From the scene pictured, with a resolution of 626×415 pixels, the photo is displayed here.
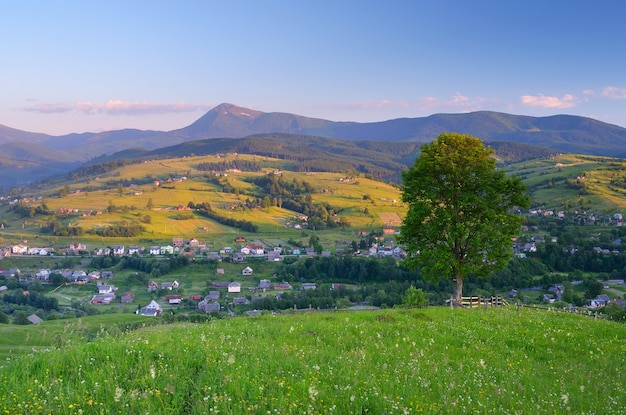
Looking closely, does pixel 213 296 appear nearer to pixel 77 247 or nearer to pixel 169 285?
pixel 169 285

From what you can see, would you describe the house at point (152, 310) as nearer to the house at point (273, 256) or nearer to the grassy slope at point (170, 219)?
the house at point (273, 256)

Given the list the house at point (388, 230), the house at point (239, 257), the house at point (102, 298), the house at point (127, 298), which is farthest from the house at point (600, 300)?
the house at point (388, 230)

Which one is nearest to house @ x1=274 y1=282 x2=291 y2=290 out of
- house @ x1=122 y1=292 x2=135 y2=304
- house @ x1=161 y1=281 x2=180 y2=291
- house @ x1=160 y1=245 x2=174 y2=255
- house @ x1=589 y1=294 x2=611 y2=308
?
house @ x1=161 y1=281 x2=180 y2=291

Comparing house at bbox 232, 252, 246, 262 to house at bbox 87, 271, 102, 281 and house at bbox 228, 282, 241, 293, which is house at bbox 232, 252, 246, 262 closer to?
house at bbox 228, 282, 241, 293

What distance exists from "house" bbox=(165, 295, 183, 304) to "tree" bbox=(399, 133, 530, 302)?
6057 centimetres

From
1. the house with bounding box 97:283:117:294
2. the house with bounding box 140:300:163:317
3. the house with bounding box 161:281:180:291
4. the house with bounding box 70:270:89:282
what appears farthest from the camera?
the house with bounding box 70:270:89:282

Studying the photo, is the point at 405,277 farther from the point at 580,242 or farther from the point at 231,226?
the point at 231,226

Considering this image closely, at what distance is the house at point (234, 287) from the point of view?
88.8 m

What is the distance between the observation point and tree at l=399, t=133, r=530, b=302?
27302mm

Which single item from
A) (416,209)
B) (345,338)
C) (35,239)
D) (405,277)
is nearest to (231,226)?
(35,239)

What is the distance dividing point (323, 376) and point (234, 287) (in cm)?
8240

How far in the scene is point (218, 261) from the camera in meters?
113

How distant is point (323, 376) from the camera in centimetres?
995

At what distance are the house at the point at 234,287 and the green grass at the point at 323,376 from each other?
75.3 meters
